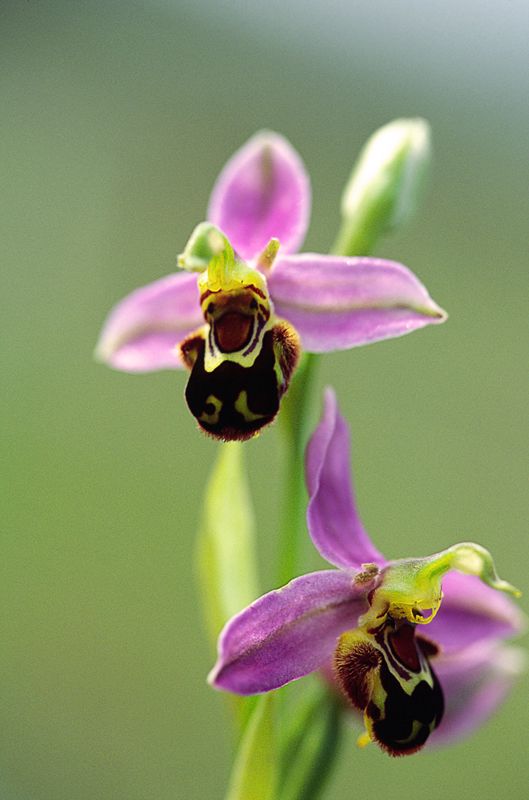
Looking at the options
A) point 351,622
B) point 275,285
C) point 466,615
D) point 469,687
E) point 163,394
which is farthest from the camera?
point 163,394

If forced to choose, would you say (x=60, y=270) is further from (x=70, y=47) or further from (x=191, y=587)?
(x=70, y=47)

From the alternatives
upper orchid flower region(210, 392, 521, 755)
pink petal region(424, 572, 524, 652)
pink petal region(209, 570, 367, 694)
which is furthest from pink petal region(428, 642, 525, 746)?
pink petal region(209, 570, 367, 694)

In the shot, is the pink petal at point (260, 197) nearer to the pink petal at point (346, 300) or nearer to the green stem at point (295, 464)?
the pink petal at point (346, 300)

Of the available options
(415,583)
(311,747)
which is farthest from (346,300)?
(311,747)

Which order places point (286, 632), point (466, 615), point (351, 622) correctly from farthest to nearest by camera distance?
point (466, 615) → point (351, 622) → point (286, 632)

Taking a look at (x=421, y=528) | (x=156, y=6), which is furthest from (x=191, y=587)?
(x=156, y=6)

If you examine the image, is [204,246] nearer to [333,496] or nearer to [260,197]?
[260,197]

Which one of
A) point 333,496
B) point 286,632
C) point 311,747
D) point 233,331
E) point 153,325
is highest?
point 153,325
